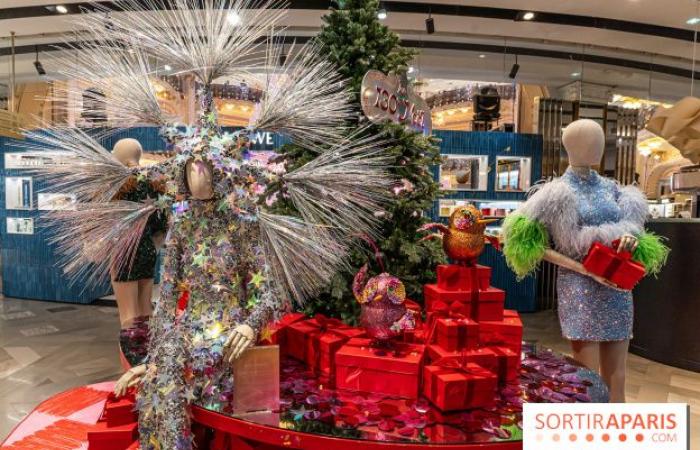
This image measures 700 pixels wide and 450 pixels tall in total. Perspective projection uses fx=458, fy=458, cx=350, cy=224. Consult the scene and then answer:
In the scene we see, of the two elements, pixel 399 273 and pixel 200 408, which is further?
pixel 399 273

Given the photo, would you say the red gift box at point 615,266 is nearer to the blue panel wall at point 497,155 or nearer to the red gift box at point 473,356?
the red gift box at point 473,356

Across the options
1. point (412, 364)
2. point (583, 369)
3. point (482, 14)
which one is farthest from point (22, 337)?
point (482, 14)

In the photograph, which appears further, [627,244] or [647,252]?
[647,252]

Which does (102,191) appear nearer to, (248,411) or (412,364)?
(248,411)

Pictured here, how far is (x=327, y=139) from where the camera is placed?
170 centimetres

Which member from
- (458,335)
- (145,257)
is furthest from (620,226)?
(145,257)

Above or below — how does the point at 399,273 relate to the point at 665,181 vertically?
below

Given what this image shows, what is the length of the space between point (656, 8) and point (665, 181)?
5213mm

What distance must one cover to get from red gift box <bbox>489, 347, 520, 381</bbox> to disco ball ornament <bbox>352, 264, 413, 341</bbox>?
315 millimetres

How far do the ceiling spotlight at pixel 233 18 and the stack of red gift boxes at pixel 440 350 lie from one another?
1088 millimetres

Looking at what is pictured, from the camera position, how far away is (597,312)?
190cm

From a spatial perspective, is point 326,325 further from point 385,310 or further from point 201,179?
point 201,179

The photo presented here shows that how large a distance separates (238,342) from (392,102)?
1.30 m

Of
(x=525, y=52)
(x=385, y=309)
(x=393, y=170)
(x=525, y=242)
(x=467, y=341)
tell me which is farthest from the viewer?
(x=525, y=52)
